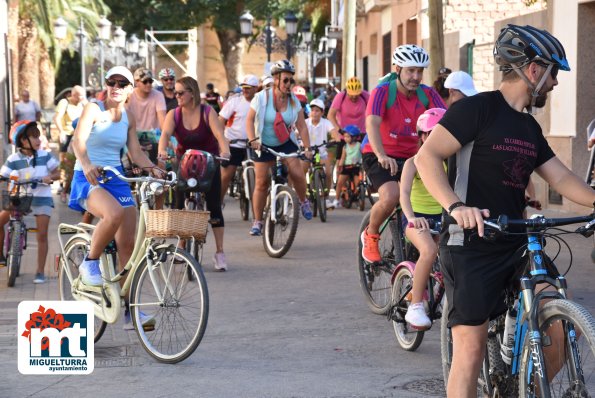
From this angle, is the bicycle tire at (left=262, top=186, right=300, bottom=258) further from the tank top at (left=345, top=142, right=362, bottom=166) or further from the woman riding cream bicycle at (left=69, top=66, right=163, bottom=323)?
the tank top at (left=345, top=142, right=362, bottom=166)

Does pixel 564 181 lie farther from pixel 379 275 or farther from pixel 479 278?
pixel 379 275

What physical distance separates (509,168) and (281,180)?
8509mm

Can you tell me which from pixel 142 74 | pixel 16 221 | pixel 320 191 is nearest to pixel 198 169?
pixel 16 221

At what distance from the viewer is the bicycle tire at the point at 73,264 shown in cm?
830

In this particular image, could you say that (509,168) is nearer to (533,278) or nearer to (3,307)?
(533,278)

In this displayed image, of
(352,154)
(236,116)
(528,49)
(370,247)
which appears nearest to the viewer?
(528,49)

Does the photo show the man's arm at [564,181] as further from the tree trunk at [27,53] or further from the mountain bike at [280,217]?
the tree trunk at [27,53]

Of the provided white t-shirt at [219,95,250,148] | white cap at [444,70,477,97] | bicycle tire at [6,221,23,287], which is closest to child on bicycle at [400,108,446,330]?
white cap at [444,70,477,97]

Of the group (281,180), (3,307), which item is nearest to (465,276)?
(3,307)

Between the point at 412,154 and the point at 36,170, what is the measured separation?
377 cm

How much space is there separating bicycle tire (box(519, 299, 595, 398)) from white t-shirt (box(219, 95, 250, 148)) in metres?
11.6

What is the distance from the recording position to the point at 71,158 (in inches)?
788

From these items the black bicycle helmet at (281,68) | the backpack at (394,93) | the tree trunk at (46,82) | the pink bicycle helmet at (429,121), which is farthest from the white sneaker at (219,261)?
the tree trunk at (46,82)

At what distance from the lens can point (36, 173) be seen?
11.4 meters
